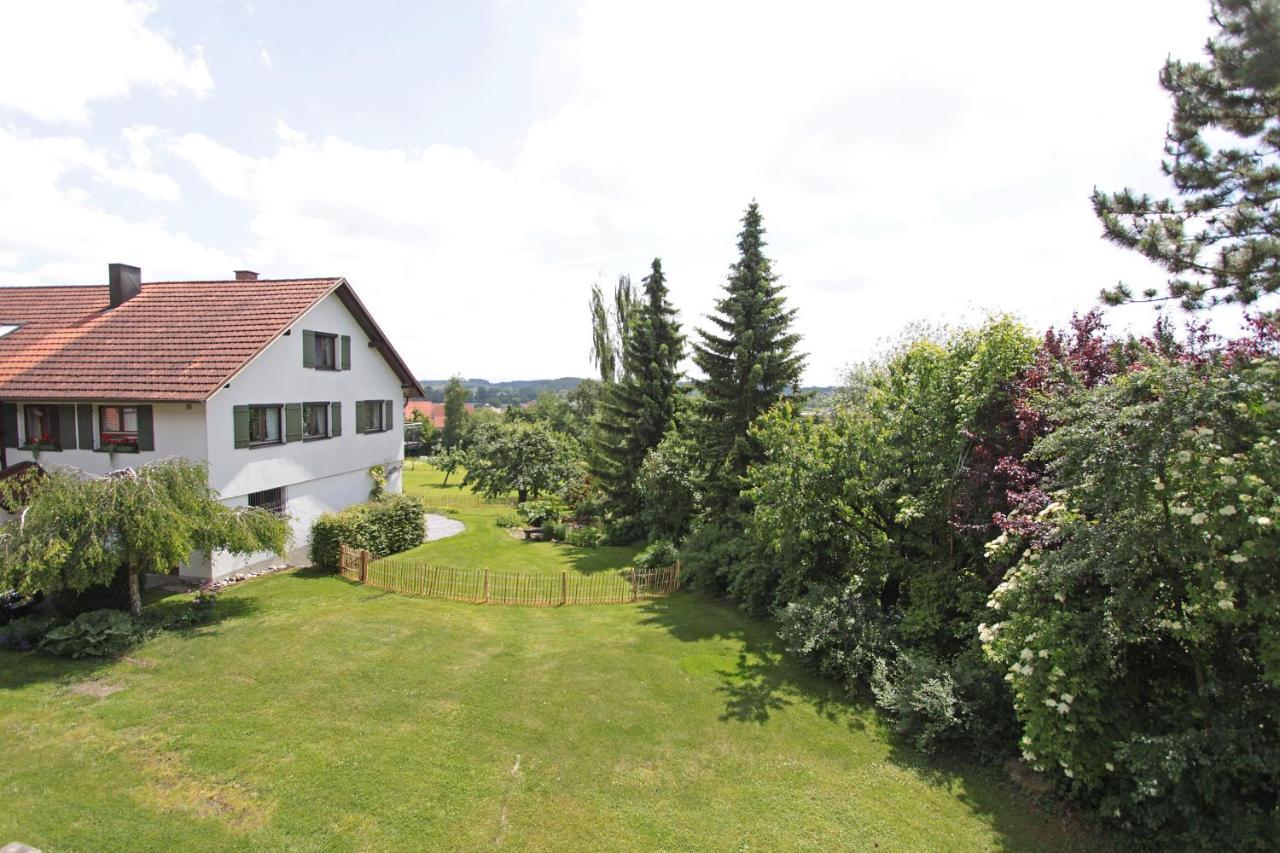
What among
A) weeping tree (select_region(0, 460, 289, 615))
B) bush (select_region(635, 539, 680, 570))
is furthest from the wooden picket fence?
weeping tree (select_region(0, 460, 289, 615))

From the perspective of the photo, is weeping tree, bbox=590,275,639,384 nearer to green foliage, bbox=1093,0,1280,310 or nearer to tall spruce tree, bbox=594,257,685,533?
tall spruce tree, bbox=594,257,685,533

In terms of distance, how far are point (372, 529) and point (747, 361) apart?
14.2m

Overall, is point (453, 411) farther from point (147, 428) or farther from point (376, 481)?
point (147, 428)

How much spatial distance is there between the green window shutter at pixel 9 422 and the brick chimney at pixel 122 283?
488 centimetres

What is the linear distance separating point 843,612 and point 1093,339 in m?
6.93

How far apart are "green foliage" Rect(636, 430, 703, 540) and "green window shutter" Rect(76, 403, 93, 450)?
17.3 m

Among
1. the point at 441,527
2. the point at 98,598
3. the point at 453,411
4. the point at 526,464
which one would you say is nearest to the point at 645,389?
the point at 526,464

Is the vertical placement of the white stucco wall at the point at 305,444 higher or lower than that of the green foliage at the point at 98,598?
higher

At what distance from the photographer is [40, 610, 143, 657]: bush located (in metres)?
12.9

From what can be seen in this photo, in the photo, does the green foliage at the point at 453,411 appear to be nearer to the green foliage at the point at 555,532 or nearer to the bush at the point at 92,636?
the green foliage at the point at 555,532

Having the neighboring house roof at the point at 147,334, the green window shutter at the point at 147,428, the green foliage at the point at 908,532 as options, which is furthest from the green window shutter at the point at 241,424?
the green foliage at the point at 908,532

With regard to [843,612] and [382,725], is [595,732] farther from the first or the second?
[843,612]

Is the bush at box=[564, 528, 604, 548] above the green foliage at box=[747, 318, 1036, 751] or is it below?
below

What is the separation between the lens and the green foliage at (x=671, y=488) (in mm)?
22000
